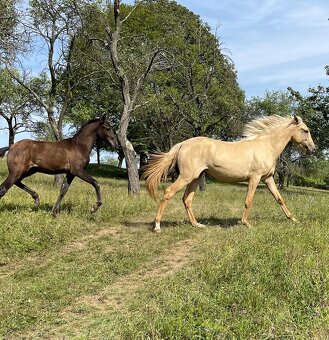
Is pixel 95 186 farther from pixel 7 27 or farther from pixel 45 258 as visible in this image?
pixel 7 27

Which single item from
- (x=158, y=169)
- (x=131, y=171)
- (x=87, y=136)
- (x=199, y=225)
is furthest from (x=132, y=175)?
(x=199, y=225)

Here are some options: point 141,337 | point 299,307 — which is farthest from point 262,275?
point 141,337

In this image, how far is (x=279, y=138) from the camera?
423 inches

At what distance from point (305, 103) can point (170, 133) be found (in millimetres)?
9930

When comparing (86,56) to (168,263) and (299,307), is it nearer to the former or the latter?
(168,263)

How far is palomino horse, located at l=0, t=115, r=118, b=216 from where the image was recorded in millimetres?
9828

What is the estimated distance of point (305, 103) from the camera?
92.0 ft

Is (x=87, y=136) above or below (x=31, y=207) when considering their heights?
above

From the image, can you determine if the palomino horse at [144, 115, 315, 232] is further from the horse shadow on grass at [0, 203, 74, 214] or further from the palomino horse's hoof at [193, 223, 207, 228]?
the horse shadow on grass at [0, 203, 74, 214]

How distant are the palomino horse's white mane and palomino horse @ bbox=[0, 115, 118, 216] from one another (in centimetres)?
391

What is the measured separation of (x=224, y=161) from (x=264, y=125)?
2.00 m

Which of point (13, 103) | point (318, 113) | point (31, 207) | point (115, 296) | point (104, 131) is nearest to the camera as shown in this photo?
point (115, 296)

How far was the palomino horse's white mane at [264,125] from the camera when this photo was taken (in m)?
11.1

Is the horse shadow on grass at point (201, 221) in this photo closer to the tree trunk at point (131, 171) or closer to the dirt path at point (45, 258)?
the dirt path at point (45, 258)
